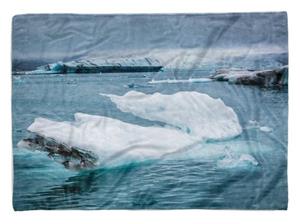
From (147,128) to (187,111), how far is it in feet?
0.37

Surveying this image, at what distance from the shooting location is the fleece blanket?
2.76 feet

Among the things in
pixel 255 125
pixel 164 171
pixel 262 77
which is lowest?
pixel 164 171

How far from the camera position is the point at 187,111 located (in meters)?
0.85

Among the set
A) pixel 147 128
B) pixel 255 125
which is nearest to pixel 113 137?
pixel 147 128

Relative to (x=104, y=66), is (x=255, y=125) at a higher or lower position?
lower

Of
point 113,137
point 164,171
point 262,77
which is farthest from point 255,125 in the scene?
point 113,137

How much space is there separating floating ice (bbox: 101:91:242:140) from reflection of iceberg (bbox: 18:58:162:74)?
0.07 metres

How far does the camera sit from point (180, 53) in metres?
0.86

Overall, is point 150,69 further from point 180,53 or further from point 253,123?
point 253,123

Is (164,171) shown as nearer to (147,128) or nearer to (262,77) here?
(147,128)

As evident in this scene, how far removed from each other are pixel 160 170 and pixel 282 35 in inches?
18.5

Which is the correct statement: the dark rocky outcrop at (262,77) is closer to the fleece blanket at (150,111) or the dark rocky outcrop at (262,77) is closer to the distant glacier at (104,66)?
the fleece blanket at (150,111)

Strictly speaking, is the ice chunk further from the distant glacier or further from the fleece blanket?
the distant glacier

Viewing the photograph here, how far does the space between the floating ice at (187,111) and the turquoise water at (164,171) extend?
0.7 inches
